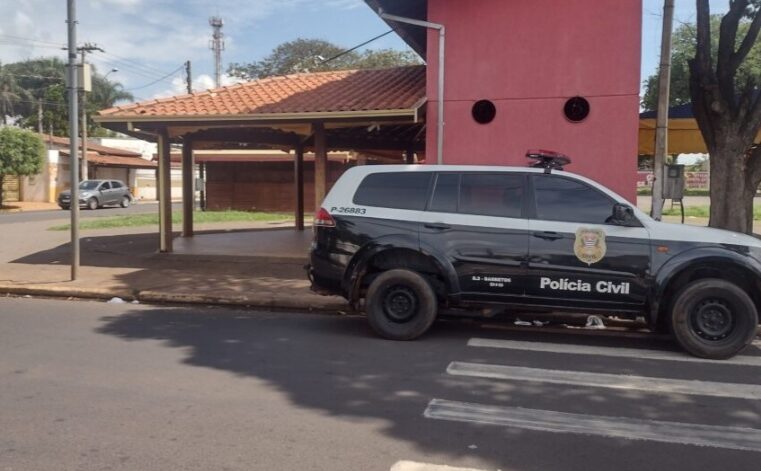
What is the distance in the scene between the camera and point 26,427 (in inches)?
172

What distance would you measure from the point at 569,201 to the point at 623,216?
572 mm

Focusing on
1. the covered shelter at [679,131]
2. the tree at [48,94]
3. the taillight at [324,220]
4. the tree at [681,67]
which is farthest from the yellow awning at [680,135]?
the tree at [48,94]

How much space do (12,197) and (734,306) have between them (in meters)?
43.3

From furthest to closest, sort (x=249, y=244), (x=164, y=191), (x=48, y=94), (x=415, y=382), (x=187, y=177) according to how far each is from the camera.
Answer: (x=48, y=94), (x=187, y=177), (x=249, y=244), (x=164, y=191), (x=415, y=382)

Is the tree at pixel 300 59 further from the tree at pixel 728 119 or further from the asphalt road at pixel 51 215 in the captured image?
the tree at pixel 728 119

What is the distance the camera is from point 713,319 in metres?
6.32

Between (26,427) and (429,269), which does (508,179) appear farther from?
(26,427)

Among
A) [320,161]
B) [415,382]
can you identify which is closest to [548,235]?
[415,382]

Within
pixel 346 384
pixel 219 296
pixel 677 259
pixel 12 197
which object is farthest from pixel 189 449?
pixel 12 197

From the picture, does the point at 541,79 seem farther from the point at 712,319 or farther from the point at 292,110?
the point at 712,319

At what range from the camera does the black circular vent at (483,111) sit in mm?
11281

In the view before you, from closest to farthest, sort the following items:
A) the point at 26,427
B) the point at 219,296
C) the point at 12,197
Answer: the point at 26,427 < the point at 219,296 < the point at 12,197

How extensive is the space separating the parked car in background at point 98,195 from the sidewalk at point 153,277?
21589mm

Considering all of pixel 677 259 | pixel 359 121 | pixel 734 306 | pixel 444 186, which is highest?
pixel 359 121
